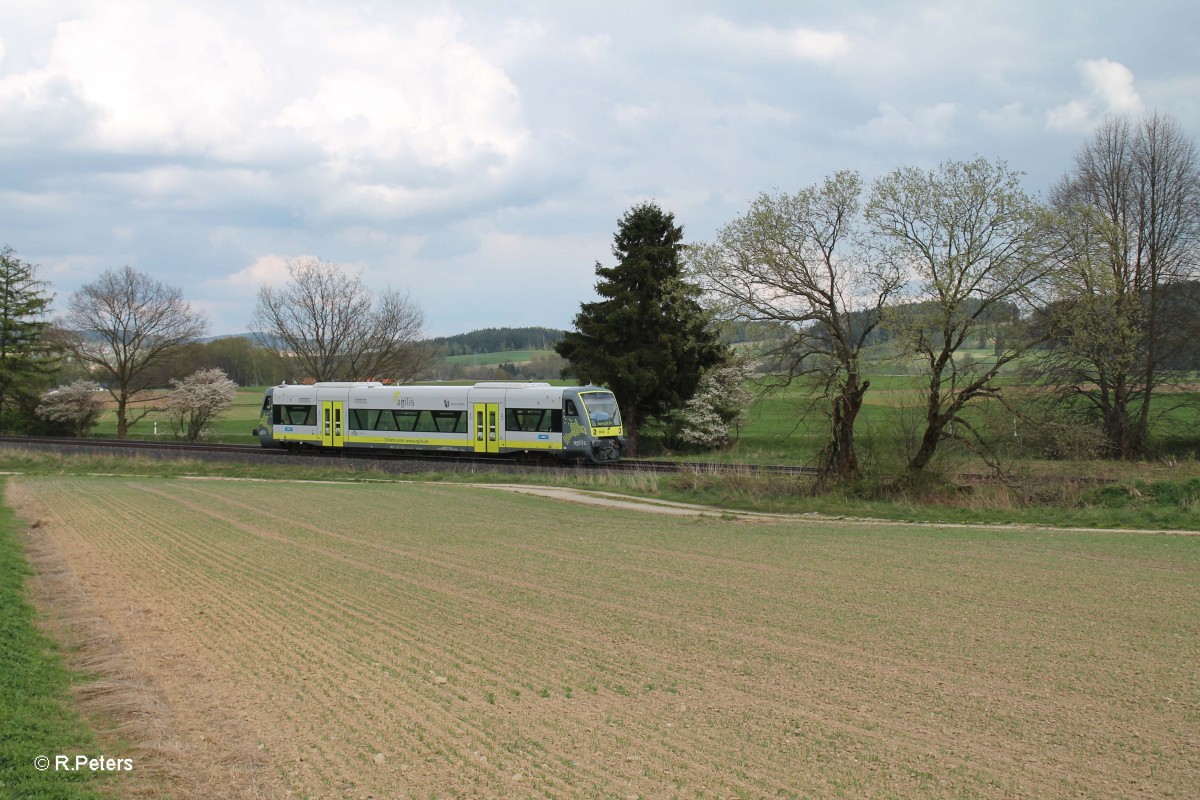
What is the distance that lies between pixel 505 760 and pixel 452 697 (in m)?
1.44

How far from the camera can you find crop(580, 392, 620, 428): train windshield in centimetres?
3319

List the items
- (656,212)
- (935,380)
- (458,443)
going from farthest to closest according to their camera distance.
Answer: (656,212) < (458,443) < (935,380)

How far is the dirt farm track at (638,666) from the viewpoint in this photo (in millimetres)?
6062

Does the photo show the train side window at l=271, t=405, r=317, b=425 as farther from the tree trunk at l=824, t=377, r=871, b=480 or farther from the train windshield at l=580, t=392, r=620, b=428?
the tree trunk at l=824, t=377, r=871, b=480

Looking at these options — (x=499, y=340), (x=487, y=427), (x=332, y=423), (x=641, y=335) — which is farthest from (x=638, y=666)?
(x=499, y=340)

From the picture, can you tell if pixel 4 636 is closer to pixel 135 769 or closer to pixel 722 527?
pixel 135 769

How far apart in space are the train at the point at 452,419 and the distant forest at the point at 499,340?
9323 centimetres

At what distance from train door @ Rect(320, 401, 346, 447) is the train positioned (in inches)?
1.6

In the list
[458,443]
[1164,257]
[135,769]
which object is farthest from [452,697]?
[1164,257]

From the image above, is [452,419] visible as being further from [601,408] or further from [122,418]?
[122,418]

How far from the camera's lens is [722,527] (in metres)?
20.0

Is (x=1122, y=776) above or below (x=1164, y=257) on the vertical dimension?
below

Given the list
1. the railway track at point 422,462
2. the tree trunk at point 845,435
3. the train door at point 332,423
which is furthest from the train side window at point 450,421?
the tree trunk at point 845,435

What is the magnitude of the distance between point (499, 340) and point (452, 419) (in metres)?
106
